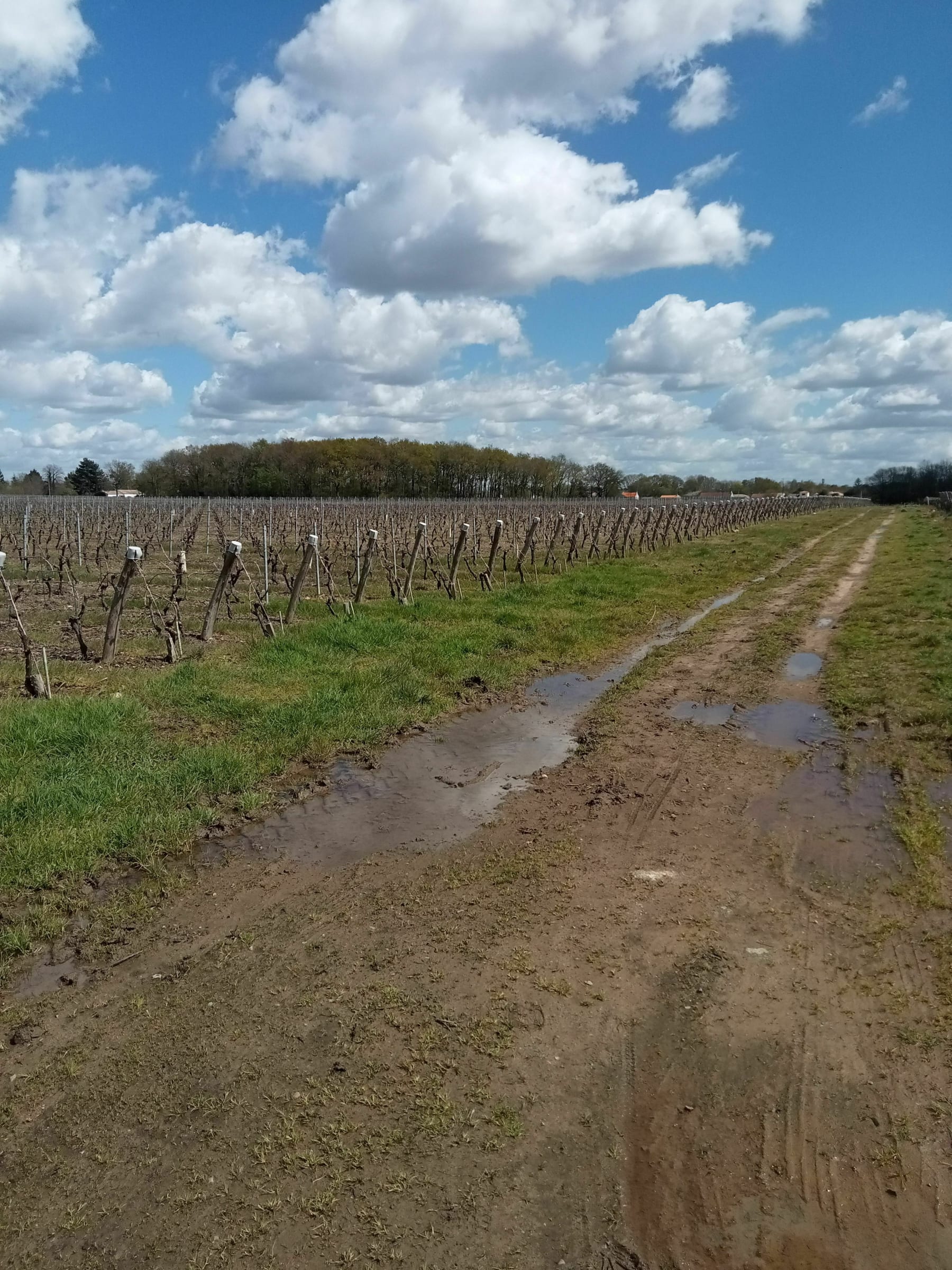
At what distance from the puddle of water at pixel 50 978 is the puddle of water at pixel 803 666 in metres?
8.42

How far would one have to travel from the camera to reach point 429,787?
21.4ft

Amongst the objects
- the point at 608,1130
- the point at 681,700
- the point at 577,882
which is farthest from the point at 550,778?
the point at 608,1130

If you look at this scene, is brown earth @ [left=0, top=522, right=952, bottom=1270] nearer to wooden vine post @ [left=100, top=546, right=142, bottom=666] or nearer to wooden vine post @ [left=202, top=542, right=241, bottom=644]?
wooden vine post @ [left=100, top=546, right=142, bottom=666]

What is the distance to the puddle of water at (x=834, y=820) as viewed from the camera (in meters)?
4.97

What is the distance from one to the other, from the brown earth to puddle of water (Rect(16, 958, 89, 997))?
60 millimetres

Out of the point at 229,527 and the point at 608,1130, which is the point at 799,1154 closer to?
the point at 608,1130

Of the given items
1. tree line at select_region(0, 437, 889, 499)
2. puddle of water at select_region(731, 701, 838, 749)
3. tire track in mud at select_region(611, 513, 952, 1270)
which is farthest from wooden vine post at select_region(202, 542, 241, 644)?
tree line at select_region(0, 437, 889, 499)

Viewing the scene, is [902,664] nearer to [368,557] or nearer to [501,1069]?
[368,557]

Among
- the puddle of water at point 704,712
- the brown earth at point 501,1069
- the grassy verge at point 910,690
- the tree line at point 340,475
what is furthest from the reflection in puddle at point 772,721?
the tree line at point 340,475

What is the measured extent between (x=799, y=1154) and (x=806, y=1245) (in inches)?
13.7

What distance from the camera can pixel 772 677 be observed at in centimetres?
995

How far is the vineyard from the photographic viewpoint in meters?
10.2

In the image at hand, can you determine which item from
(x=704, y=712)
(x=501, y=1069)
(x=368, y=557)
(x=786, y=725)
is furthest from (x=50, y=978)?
(x=368, y=557)

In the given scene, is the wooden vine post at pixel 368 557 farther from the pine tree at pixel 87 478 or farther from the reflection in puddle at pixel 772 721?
the pine tree at pixel 87 478
